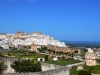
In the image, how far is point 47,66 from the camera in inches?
986

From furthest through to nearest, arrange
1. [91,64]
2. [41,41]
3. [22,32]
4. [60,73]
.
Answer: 1. [22,32]
2. [41,41]
3. [91,64]
4. [60,73]

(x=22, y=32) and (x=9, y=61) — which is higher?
(x=22, y=32)

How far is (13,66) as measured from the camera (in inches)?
961

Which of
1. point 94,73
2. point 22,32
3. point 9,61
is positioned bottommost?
point 94,73

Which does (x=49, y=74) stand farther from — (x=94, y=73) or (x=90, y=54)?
(x=90, y=54)

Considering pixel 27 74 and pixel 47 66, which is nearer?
pixel 27 74

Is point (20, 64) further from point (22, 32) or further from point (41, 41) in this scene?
point (22, 32)

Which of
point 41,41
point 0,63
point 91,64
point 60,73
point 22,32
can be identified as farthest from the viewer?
point 22,32

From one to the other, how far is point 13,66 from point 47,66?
3.34 meters

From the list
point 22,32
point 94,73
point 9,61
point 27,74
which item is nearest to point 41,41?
point 22,32

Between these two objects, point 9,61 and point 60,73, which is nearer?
point 60,73

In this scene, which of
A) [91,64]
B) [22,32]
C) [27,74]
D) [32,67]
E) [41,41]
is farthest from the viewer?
[22,32]

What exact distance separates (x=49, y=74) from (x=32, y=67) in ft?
17.3

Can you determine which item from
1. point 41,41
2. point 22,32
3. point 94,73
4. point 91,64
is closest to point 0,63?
point 94,73
